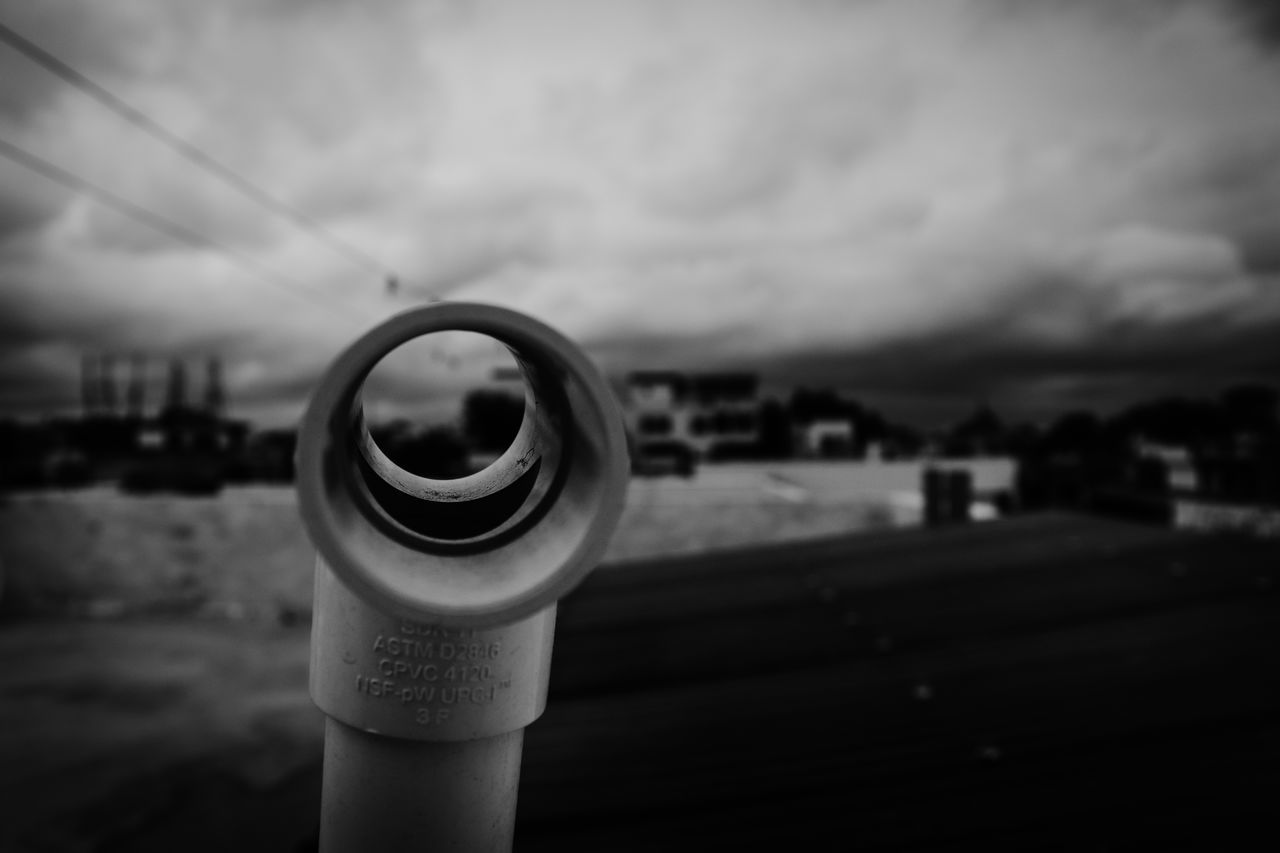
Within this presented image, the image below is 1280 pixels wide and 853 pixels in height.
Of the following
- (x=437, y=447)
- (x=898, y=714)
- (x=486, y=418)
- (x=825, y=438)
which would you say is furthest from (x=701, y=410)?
(x=898, y=714)

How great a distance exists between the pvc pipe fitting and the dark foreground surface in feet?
4.71

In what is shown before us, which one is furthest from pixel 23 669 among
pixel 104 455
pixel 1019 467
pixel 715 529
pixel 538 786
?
pixel 104 455

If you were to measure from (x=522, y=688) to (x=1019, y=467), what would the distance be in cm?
1859

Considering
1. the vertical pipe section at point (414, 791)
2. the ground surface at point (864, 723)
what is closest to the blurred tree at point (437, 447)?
the ground surface at point (864, 723)

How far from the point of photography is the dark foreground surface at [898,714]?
2.76 m

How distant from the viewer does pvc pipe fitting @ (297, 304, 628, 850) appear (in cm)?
110

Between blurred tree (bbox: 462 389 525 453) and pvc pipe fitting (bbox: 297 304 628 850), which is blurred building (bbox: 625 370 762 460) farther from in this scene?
pvc pipe fitting (bbox: 297 304 628 850)

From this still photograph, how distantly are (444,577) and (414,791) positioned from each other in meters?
0.54

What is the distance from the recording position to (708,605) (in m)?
6.68

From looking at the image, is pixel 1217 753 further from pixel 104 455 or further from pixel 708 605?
pixel 104 455

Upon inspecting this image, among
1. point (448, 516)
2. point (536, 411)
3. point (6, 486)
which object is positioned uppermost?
point (536, 411)

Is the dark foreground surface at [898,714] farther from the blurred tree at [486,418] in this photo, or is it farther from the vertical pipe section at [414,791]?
the blurred tree at [486,418]

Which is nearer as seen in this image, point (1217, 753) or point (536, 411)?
point (536, 411)

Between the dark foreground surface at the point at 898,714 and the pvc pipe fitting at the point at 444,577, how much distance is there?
1.43 meters
